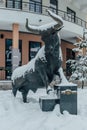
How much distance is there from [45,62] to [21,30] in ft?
42.8

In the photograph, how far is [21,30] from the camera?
70.6 ft

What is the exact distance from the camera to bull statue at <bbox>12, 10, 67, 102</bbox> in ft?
27.7

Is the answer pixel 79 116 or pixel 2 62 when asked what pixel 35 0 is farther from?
pixel 79 116

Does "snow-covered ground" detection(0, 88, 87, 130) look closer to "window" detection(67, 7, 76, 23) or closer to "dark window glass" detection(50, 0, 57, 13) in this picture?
"dark window glass" detection(50, 0, 57, 13)

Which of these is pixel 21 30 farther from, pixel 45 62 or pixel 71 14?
pixel 45 62

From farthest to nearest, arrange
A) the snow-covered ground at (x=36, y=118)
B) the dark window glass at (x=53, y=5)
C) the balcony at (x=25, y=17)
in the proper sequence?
1. the dark window glass at (x=53, y=5)
2. the balcony at (x=25, y=17)
3. the snow-covered ground at (x=36, y=118)

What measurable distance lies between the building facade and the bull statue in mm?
9293

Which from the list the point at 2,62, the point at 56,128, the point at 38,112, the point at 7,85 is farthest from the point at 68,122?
the point at 2,62

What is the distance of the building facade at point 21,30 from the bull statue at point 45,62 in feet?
30.5

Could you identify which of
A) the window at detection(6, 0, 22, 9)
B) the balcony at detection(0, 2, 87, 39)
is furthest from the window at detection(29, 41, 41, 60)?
the window at detection(6, 0, 22, 9)

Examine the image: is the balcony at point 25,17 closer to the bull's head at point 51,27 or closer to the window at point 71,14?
the window at point 71,14

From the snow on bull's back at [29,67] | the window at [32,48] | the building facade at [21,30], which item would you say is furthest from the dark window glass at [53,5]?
the snow on bull's back at [29,67]

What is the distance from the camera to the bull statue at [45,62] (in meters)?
8.45

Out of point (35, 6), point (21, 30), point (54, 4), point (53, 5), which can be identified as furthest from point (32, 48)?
point (54, 4)
